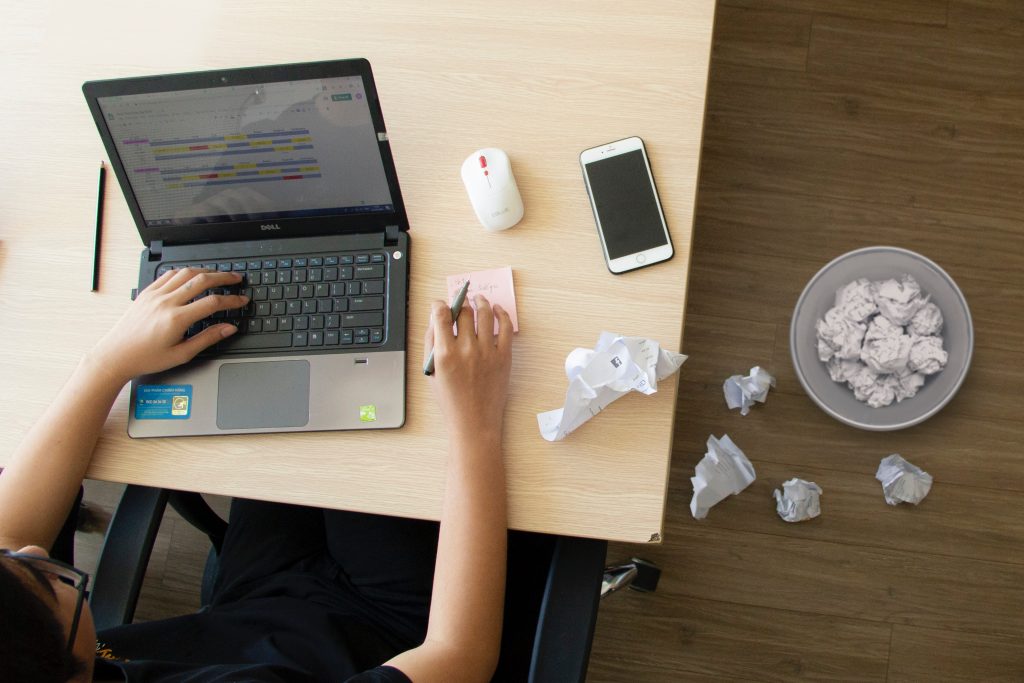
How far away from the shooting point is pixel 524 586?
0.97 m

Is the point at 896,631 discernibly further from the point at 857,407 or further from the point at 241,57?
the point at 241,57

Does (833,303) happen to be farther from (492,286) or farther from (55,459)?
(55,459)

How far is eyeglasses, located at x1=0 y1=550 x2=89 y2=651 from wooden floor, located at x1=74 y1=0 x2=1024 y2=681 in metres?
0.82

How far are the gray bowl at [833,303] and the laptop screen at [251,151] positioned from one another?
2.71 ft

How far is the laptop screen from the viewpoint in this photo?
2.55 feet

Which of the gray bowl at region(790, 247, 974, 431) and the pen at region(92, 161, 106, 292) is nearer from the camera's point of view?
the pen at region(92, 161, 106, 292)

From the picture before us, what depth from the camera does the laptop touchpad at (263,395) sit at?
2.87 ft

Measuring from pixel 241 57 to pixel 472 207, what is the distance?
37cm

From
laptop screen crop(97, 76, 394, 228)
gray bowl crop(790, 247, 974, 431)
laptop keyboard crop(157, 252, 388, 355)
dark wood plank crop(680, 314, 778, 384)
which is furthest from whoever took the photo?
dark wood plank crop(680, 314, 778, 384)

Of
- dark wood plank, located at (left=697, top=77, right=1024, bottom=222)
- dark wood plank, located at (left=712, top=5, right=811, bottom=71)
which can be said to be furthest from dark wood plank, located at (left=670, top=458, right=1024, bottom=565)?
dark wood plank, located at (left=712, top=5, right=811, bottom=71)

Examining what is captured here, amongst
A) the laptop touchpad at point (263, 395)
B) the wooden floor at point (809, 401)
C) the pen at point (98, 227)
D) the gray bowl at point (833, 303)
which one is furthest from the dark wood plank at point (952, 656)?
the pen at point (98, 227)

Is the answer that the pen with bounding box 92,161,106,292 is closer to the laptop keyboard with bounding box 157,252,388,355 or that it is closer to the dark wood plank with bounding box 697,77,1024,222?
the laptop keyboard with bounding box 157,252,388,355

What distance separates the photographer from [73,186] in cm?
98

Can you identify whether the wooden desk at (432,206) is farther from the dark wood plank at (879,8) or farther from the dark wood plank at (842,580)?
the dark wood plank at (879,8)
